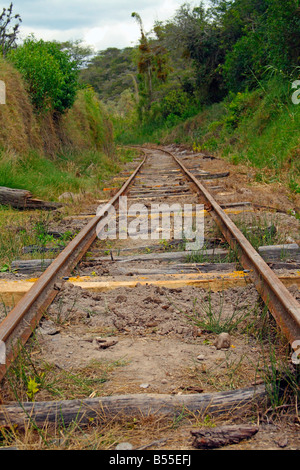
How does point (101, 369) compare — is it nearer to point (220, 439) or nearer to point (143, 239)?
point (220, 439)

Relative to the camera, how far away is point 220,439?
1.62 meters

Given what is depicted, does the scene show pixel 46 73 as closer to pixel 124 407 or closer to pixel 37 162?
pixel 37 162

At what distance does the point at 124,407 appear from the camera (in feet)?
5.89

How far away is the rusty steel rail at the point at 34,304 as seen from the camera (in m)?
2.20

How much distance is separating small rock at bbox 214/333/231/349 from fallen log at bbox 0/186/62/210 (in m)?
4.49

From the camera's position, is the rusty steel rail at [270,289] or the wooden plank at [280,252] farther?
the wooden plank at [280,252]

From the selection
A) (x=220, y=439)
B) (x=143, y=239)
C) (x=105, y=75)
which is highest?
(x=105, y=75)

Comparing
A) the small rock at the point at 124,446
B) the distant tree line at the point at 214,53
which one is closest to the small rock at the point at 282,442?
the small rock at the point at 124,446

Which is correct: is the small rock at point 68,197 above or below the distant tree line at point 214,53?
below

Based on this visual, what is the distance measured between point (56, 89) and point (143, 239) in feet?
21.6

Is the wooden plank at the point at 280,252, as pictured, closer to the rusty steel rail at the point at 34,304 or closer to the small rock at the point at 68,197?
the rusty steel rail at the point at 34,304

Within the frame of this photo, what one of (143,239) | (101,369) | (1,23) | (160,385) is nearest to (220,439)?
(160,385)

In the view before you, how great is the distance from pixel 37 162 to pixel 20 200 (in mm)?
2352

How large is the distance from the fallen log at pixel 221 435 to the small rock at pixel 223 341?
2.25 ft
